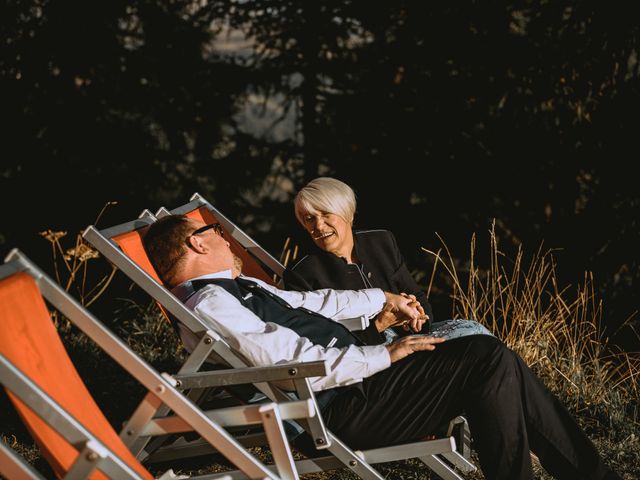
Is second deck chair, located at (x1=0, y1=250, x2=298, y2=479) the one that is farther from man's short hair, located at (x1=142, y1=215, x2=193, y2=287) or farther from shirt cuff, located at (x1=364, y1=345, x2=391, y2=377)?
man's short hair, located at (x1=142, y1=215, x2=193, y2=287)

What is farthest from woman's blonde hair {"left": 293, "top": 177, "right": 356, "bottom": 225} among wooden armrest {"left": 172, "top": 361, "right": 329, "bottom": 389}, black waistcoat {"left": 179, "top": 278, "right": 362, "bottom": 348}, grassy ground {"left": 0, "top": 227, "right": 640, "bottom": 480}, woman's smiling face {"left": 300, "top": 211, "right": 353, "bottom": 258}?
wooden armrest {"left": 172, "top": 361, "right": 329, "bottom": 389}

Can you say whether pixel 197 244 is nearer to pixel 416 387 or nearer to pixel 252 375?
pixel 252 375

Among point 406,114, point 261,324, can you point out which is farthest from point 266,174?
point 261,324

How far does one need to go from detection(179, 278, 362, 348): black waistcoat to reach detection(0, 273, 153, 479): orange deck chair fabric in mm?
707

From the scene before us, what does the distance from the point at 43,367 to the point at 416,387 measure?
1.33 metres

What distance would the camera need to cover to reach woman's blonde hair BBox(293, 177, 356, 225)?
375 centimetres

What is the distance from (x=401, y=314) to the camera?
364 centimetres

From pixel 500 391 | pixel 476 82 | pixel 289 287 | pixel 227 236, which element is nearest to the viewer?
pixel 500 391

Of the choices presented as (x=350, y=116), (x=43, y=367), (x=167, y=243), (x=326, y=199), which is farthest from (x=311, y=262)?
(x=350, y=116)

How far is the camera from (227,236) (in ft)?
13.8

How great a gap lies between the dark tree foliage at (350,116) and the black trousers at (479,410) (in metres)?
6.24

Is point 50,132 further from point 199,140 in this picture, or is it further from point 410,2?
point 410,2

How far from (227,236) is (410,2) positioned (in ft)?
19.8

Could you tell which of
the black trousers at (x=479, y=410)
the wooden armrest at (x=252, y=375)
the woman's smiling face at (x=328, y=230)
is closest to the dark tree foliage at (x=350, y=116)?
the woman's smiling face at (x=328, y=230)
